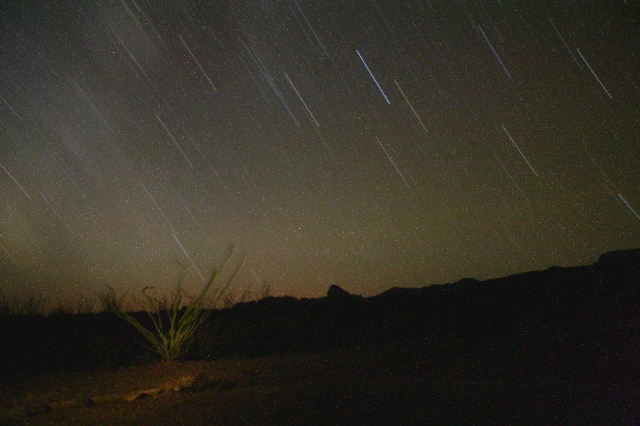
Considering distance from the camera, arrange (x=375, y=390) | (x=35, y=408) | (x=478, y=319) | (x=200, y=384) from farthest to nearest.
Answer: (x=478, y=319) → (x=200, y=384) → (x=375, y=390) → (x=35, y=408)

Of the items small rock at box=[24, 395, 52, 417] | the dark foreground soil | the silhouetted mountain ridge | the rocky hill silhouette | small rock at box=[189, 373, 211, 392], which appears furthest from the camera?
the silhouetted mountain ridge

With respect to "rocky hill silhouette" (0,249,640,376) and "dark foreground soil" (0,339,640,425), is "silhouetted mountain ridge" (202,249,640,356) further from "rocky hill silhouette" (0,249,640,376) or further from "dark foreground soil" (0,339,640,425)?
"dark foreground soil" (0,339,640,425)

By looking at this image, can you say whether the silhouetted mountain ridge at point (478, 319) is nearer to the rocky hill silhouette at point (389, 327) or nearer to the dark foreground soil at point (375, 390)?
the rocky hill silhouette at point (389, 327)

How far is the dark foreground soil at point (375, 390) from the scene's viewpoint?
5.69 metres

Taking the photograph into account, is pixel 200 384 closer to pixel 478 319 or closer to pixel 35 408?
pixel 35 408

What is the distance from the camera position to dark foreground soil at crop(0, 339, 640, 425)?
18.7 ft

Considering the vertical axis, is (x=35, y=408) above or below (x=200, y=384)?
above

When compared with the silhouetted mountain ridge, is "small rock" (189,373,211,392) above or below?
above

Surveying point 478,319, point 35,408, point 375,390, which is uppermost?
point 35,408

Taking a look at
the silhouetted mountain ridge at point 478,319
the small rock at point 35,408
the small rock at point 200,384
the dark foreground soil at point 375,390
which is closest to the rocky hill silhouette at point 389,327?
the silhouetted mountain ridge at point 478,319

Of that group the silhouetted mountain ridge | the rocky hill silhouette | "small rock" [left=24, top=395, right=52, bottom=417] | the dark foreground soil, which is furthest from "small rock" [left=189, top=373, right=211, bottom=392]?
the silhouetted mountain ridge

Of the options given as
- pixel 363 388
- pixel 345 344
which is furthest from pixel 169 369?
pixel 345 344

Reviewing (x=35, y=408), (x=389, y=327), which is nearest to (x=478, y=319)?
(x=389, y=327)

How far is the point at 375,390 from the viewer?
22.0ft
